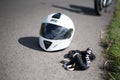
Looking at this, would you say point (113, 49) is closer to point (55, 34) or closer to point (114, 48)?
point (114, 48)

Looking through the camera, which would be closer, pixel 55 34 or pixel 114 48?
pixel 55 34

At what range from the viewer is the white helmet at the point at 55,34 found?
6.77 meters

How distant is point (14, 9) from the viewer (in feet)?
33.6

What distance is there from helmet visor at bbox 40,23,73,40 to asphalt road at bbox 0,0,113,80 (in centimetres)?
39

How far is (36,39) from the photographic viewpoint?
25.1ft

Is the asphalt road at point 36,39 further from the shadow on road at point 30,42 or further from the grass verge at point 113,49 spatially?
the grass verge at point 113,49

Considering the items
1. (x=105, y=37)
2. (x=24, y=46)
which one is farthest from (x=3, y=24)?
(x=105, y=37)

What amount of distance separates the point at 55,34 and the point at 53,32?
67 mm

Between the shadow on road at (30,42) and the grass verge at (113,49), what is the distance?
5.67ft

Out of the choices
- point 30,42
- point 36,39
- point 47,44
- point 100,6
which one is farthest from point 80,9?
point 47,44

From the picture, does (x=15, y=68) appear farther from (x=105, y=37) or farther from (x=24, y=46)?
(x=105, y=37)

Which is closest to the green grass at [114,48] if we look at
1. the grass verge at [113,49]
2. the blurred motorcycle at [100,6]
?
the grass verge at [113,49]

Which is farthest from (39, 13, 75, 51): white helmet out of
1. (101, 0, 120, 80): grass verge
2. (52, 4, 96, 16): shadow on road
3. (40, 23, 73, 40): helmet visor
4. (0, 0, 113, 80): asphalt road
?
(52, 4, 96, 16): shadow on road

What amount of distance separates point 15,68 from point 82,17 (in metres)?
4.57
